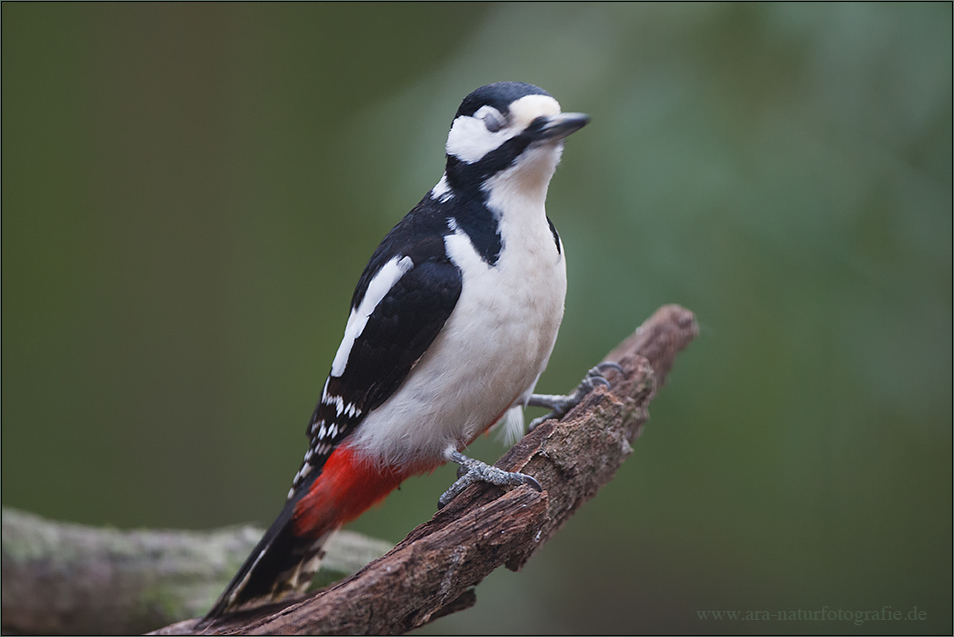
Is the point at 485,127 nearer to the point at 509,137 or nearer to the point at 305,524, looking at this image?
the point at 509,137

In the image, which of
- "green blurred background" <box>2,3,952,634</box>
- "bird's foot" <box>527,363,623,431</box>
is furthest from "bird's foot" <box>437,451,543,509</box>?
"green blurred background" <box>2,3,952,634</box>

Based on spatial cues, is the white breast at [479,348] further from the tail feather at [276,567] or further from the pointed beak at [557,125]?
the tail feather at [276,567]

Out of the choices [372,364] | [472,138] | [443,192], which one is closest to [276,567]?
[372,364]

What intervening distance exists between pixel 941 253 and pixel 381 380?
1.82 meters

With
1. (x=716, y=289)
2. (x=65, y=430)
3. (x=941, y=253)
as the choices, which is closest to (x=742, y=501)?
(x=716, y=289)

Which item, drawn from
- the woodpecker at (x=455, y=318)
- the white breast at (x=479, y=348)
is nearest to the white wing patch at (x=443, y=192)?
the woodpecker at (x=455, y=318)

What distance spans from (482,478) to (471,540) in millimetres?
192

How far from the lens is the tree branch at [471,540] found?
109 centimetres

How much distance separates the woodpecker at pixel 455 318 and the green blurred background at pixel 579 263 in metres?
0.85

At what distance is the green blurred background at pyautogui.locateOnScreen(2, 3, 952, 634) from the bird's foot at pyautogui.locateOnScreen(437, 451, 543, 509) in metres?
1.03

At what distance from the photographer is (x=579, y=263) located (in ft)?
7.75

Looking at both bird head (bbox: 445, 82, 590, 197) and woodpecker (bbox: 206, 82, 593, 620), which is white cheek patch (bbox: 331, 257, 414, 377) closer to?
woodpecker (bbox: 206, 82, 593, 620)

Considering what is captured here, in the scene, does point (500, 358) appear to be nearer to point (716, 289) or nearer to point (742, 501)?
point (716, 289)

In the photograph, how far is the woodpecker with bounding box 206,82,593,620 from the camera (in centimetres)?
143
